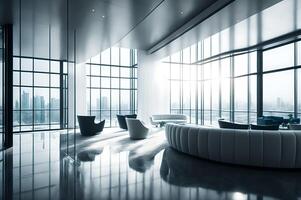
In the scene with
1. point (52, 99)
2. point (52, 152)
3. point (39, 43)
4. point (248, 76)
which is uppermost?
point (39, 43)

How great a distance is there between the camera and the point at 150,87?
12.2 m

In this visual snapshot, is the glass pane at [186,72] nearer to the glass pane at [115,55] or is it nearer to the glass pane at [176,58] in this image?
the glass pane at [176,58]

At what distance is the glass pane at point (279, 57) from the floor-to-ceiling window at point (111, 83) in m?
7.53

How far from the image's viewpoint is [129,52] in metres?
14.0

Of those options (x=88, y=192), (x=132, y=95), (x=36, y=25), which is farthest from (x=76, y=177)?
(x=132, y=95)

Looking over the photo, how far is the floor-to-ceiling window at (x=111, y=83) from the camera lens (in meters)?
13.2

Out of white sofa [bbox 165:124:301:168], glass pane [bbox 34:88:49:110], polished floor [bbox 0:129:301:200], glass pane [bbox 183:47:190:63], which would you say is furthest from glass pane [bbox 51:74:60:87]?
white sofa [bbox 165:124:301:168]

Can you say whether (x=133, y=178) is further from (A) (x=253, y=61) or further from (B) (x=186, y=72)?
(B) (x=186, y=72)

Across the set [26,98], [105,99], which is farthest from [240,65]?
[26,98]

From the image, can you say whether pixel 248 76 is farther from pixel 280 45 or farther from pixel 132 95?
pixel 132 95

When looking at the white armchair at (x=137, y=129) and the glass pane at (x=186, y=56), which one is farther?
the glass pane at (x=186, y=56)

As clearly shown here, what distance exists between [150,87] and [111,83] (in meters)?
2.71

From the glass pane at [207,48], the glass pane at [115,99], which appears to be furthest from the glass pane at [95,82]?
the glass pane at [207,48]

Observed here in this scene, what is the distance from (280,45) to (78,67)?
10.8m
